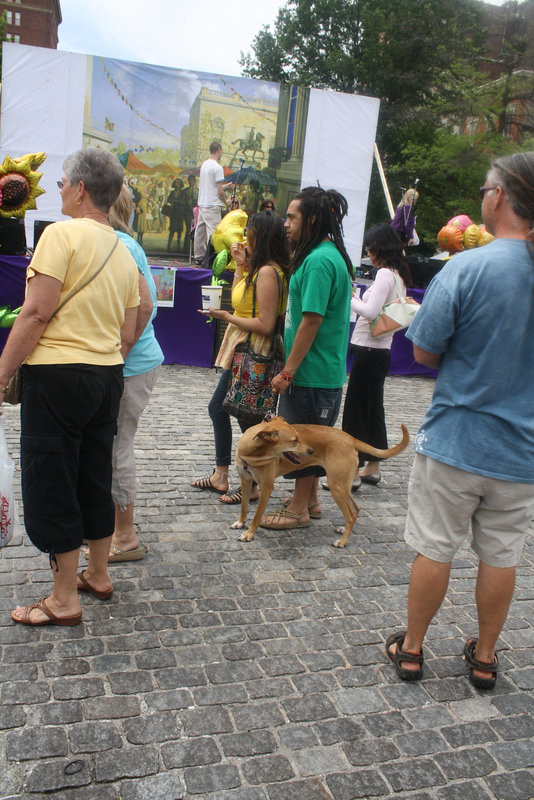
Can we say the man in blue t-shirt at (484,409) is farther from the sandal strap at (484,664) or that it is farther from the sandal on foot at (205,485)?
the sandal on foot at (205,485)

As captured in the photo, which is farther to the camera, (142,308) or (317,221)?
(317,221)

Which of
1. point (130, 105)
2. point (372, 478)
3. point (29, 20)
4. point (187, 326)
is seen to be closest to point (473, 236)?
point (187, 326)

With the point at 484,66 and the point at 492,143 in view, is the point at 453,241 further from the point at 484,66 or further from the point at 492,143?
the point at 484,66

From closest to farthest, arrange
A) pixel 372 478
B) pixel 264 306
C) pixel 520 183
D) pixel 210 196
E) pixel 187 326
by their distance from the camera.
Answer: pixel 520 183 < pixel 264 306 < pixel 372 478 < pixel 187 326 < pixel 210 196

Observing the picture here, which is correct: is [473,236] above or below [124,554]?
above

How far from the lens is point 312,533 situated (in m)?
4.36

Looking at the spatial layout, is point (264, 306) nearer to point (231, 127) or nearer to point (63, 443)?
point (63, 443)

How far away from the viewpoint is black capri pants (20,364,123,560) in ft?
8.75

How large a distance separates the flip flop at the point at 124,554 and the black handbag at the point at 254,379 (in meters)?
1.11

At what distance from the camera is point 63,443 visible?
2.73 m

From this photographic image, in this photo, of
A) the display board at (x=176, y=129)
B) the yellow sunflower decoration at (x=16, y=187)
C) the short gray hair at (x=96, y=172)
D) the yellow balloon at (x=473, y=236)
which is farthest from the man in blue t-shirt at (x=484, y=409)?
the display board at (x=176, y=129)

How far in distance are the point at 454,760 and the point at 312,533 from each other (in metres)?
2.06

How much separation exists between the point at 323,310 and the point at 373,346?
1.43m

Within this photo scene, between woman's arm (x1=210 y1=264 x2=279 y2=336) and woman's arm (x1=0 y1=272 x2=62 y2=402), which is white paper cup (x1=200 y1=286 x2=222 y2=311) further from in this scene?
woman's arm (x1=0 y1=272 x2=62 y2=402)
